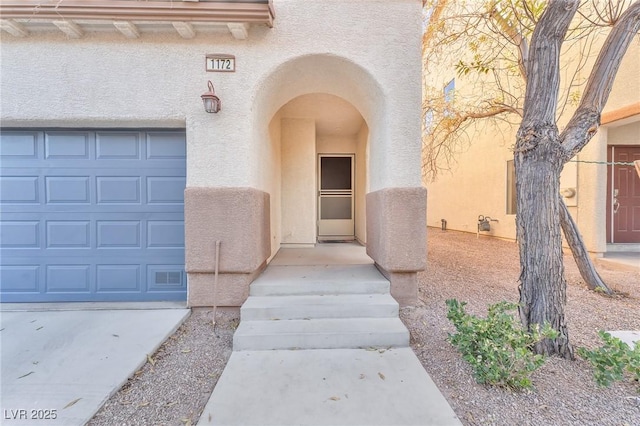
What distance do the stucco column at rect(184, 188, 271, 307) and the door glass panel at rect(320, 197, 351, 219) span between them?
3705 millimetres

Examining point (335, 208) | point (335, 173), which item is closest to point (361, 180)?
point (335, 173)

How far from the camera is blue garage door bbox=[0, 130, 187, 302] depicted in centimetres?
346

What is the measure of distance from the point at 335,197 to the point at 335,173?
628 mm

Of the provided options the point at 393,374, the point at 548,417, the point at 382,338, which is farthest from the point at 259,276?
the point at 548,417

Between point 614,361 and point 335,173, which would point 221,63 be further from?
point 614,361

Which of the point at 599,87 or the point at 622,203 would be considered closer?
the point at 599,87

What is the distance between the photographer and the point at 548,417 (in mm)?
1818

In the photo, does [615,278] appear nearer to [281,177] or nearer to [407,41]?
[407,41]

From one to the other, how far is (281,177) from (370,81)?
301 centimetres

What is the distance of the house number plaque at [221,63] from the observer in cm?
330

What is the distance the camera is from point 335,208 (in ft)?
22.7

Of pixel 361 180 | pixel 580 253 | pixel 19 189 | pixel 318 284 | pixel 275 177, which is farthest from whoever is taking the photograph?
pixel 361 180

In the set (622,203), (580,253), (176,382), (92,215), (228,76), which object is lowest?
(176,382)

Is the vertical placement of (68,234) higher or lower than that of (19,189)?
lower
